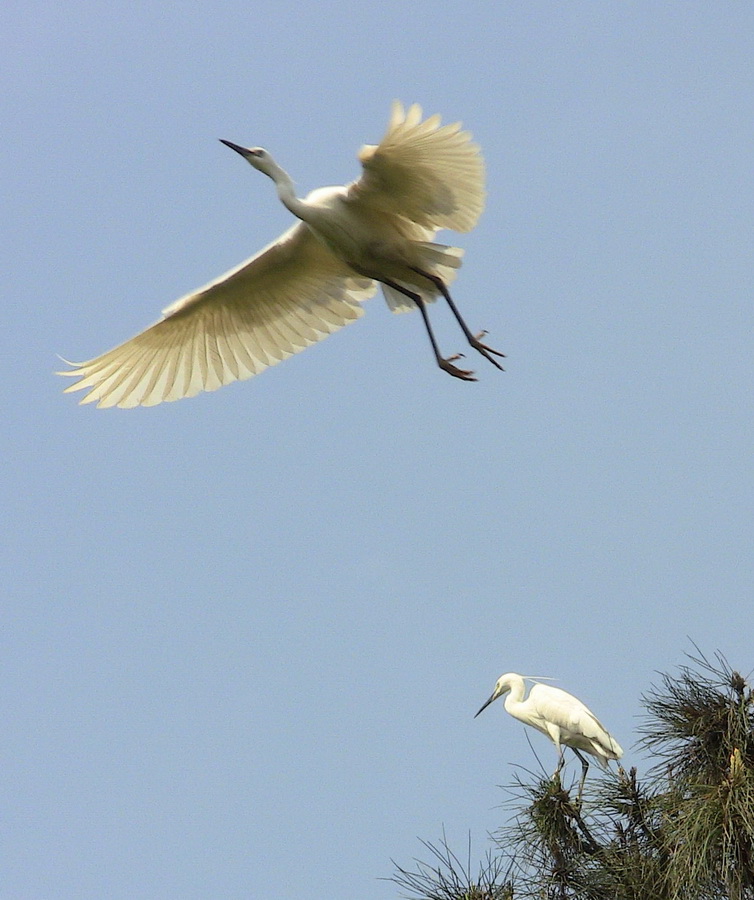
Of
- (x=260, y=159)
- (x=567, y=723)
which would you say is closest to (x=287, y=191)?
(x=260, y=159)

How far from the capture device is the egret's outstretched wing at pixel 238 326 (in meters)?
8.50

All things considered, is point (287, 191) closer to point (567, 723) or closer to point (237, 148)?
point (237, 148)

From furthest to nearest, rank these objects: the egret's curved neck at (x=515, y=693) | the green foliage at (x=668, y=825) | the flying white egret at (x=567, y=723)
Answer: the egret's curved neck at (x=515, y=693) < the flying white egret at (x=567, y=723) < the green foliage at (x=668, y=825)

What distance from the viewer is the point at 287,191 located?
8.05m

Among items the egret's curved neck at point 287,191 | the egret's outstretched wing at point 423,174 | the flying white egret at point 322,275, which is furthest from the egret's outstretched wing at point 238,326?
the egret's outstretched wing at point 423,174

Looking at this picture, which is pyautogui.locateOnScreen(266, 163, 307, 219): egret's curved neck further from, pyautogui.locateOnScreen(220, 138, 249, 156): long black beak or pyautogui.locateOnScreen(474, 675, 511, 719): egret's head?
pyautogui.locateOnScreen(474, 675, 511, 719): egret's head

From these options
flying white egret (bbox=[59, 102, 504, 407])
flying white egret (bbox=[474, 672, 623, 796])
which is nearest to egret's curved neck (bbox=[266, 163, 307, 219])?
flying white egret (bbox=[59, 102, 504, 407])

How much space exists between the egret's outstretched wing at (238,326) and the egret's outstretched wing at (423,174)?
28.8 inches

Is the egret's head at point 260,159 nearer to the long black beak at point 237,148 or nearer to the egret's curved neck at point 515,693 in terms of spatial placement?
the long black beak at point 237,148

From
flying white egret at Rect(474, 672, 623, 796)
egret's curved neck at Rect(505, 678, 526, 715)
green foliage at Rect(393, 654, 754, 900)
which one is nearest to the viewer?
green foliage at Rect(393, 654, 754, 900)

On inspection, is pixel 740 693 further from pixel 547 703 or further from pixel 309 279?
pixel 309 279

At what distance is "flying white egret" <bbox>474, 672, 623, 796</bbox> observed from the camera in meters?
8.73

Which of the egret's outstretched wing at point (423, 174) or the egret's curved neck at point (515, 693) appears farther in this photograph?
the egret's curved neck at point (515, 693)

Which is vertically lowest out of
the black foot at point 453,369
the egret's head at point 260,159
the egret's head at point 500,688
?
the egret's head at point 500,688
